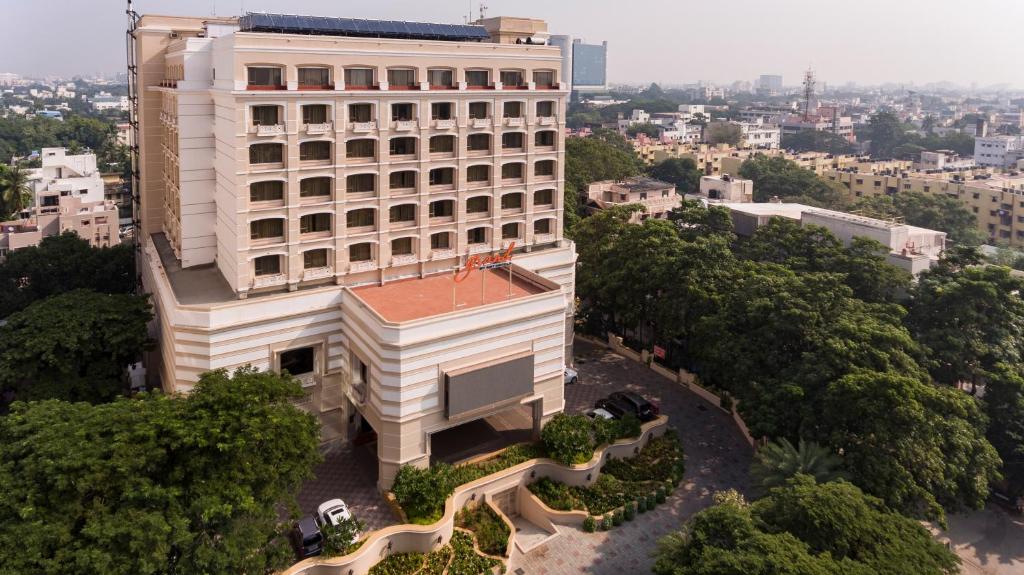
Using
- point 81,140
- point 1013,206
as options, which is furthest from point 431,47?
point 81,140

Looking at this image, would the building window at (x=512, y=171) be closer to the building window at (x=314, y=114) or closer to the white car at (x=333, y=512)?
the building window at (x=314, y=114)

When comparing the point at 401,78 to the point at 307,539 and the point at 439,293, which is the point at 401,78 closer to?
the point at 439,293

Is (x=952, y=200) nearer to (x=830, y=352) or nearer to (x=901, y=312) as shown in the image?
(x=901, y=312)

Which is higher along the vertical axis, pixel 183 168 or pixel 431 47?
pixel 431 47

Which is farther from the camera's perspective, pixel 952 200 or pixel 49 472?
pixel 952 200

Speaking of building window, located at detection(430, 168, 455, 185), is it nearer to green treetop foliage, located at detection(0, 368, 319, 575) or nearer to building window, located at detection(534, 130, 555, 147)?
building window, located at detection(534, 130, 555, 147)

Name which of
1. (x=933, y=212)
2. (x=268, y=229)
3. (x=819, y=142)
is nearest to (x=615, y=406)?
(x=268, y=229)

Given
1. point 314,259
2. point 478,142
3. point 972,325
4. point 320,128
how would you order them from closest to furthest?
point 320,128 → point 314,259 → point 972,325 → point 478,142
